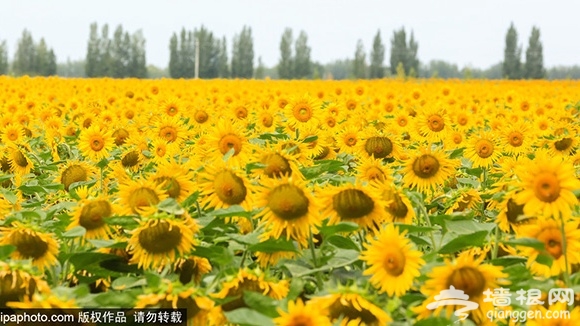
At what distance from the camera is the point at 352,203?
2.19 metres

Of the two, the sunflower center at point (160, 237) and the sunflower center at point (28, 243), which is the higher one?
the sunflower center at point (160, 237)

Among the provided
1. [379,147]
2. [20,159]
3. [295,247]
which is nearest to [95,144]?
[20,159]

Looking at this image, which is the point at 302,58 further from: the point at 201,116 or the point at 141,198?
the point at 141,198

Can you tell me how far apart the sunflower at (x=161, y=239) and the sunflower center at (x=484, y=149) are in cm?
272

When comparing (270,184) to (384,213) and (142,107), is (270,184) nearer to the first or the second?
(384,213)

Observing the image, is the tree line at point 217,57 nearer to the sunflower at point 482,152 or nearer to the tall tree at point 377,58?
the tall tree at point 377,58

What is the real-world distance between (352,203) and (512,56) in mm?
73366

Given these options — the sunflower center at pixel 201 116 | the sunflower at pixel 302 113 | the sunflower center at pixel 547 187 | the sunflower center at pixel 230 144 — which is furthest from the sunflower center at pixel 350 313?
the sunflower center at pixel 201 116

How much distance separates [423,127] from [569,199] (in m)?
3.64

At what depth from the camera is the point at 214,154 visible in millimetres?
3213

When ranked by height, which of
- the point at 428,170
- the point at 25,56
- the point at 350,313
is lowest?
the point at 350,313

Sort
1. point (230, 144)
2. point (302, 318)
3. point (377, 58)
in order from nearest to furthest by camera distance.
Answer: point (302, 318) < point (230, 144) < point (377, 58)

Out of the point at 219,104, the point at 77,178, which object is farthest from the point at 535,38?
the point at 77,178

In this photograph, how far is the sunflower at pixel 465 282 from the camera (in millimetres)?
1720
